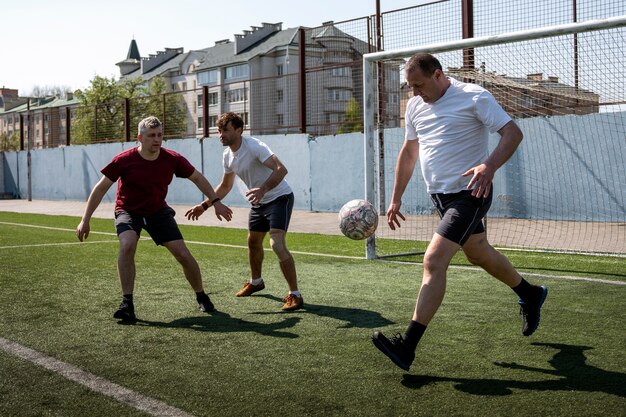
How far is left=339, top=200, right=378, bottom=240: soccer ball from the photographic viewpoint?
7348mm

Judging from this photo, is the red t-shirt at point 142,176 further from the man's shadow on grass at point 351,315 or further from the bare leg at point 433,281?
the bare leg at point 433,281

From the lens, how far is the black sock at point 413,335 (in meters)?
4.46

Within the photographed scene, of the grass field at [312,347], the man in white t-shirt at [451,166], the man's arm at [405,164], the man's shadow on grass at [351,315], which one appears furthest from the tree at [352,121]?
the man in white t-shirt at [451,166]

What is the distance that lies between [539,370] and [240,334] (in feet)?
7.35

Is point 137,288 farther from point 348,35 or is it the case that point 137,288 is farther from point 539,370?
point 348,35

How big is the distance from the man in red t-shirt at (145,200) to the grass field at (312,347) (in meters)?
0.46

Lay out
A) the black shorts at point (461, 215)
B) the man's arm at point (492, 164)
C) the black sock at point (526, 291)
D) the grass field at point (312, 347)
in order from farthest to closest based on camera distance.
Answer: the black sock at point (526, 291) < the black shorts at point (461, 215) < the man's arm at point (492, 164) < the grass field at point (312, 347)

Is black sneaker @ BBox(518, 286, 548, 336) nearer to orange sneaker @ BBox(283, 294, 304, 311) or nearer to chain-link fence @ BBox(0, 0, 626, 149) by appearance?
orange sneaker @ BBox(283, 294, 304, 311)

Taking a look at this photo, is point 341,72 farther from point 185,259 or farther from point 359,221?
point 185,259

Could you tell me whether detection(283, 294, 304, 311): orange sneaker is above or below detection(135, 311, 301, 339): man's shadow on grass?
above

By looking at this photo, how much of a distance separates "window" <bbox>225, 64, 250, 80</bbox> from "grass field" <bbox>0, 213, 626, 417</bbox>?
2852 inches

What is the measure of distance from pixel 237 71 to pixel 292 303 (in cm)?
7668

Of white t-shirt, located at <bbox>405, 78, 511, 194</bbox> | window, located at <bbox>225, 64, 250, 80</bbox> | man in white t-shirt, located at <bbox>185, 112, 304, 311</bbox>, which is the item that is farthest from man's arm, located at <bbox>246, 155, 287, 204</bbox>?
Answer: window, located at <bbox>225, 64, 250, 80</bbox>

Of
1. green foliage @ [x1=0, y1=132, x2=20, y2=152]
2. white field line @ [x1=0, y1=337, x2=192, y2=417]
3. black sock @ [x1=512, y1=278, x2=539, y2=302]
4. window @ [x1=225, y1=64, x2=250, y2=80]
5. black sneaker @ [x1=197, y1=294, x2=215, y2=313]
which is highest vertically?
window @ [x1=225, y1=64, x2=250, y2=80]
